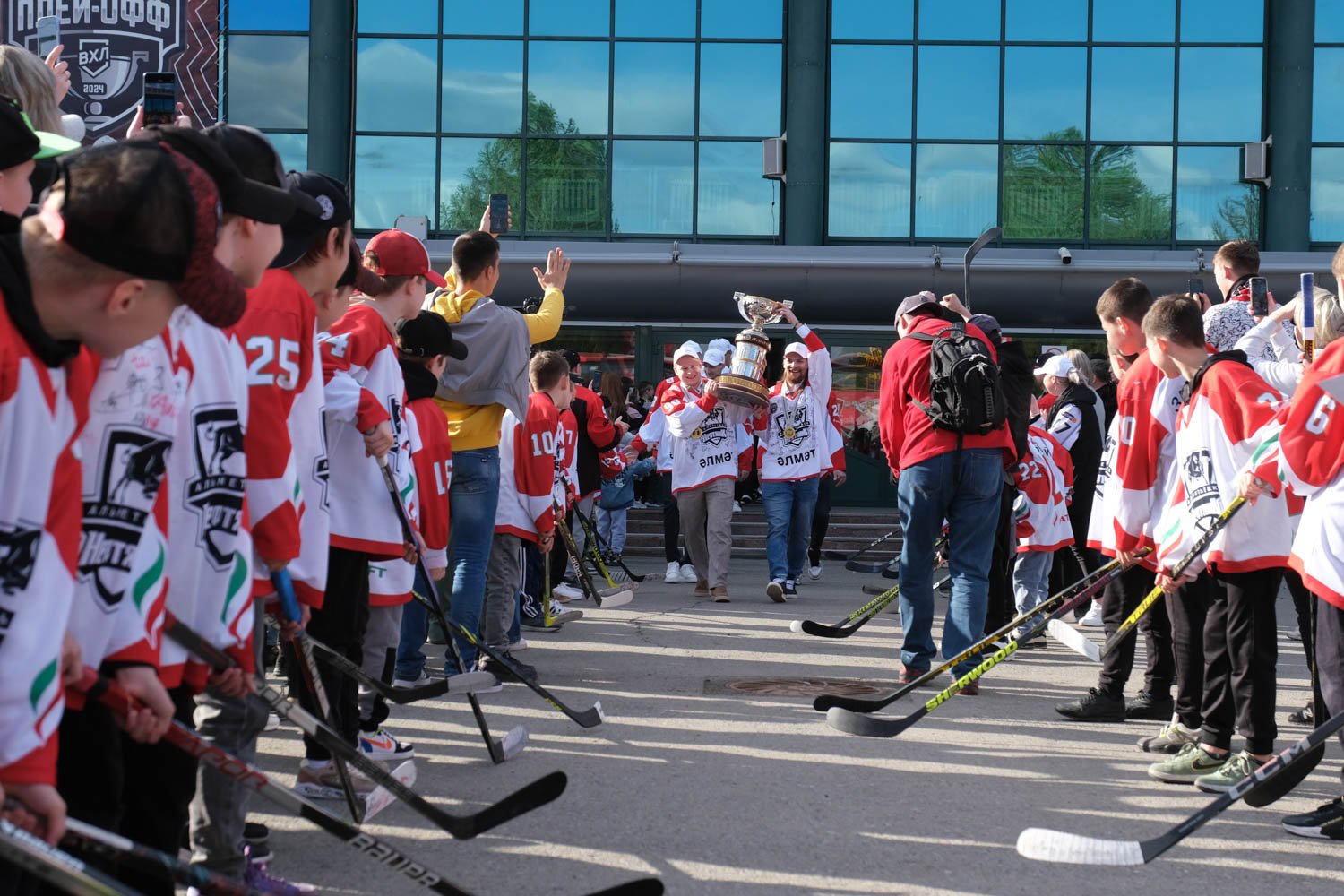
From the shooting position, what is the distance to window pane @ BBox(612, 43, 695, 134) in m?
22.4

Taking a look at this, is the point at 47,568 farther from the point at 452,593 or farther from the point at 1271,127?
the point at 1271,127

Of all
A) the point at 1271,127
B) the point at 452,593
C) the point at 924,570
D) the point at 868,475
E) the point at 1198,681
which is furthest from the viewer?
the point at 1271,127

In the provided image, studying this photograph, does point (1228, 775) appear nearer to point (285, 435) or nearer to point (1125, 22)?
point (285, 435)

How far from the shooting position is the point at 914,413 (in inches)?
293

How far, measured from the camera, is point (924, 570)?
7.49m

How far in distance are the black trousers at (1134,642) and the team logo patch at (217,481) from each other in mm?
4501

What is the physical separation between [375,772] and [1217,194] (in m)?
21.3

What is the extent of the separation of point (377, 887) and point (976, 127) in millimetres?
20023

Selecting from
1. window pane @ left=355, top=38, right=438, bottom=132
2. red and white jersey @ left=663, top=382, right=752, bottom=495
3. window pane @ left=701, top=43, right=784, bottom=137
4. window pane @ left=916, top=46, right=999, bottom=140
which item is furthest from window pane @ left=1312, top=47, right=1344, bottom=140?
red and white jersey @ left=663, top=382, right=752, bottom=495

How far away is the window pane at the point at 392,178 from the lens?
885 inches

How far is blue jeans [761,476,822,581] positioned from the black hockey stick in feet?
32.3

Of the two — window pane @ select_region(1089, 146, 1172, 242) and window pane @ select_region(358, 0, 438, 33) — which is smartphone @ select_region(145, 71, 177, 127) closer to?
window pane @ select_region(358, 0, 438, 33)

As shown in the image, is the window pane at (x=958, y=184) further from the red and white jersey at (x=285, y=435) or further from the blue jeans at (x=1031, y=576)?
the red and white jersey at (x=285, y=435)


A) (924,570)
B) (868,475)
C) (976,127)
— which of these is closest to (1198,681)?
(924,570)
